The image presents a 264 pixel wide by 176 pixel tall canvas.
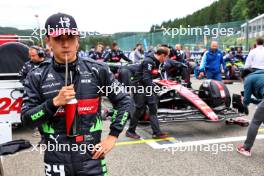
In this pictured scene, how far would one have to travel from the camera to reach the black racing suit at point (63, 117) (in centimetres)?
215

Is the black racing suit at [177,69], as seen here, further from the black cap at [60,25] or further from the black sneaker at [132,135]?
A: the black cap at [60,25]

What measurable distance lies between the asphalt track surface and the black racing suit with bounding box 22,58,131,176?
2.14 metres

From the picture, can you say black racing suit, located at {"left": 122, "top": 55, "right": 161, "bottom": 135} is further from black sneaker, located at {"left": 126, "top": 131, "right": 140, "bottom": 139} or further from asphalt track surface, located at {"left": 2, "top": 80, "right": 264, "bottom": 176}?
asphalt track surface, located at {"left": 2, "top": 80, "right": 264, "bottom": 176}

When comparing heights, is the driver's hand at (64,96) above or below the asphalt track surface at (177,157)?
above

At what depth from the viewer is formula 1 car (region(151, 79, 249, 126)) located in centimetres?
620

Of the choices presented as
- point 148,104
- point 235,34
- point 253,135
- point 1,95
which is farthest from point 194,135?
point 235,34

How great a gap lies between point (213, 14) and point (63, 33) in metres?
87.6

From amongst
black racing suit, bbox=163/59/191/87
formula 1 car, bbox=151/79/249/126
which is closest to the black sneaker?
formula 1 car, bbox=151/79/249/126

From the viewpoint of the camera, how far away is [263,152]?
5223 millimetres

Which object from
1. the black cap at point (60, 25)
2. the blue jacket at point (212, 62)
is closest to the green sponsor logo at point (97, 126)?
the black cap at point (60, 25)

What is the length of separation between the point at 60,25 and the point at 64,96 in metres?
0.44

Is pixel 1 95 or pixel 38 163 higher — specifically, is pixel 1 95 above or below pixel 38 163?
above

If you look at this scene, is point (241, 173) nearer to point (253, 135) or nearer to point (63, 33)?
point (253, 135)

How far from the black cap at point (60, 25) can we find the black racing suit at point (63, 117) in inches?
Result: 7.5
